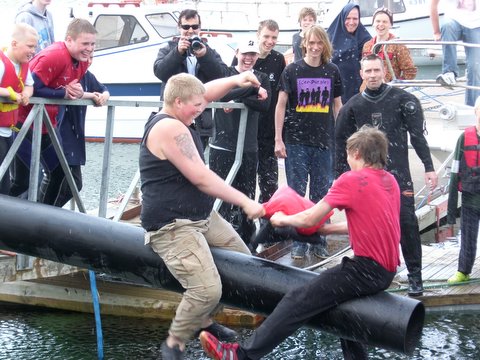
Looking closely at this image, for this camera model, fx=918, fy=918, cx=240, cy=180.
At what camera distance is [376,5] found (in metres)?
26.6

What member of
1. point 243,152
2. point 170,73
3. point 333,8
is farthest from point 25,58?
point 333,8

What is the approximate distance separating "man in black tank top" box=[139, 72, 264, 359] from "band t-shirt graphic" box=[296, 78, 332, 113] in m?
2.98

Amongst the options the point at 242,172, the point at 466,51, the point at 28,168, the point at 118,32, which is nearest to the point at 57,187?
the point at 28,168

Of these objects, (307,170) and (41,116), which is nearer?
(41,116)

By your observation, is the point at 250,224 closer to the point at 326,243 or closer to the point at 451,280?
the point at 326,243

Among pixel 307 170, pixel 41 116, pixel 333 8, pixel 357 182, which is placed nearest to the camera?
pixel 357 182

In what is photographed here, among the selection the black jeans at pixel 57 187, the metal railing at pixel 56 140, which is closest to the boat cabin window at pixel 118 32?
the metal railing at pixel 56 140

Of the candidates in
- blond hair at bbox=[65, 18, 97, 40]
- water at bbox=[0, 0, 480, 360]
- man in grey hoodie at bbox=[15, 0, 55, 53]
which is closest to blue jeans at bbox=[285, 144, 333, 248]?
water at bbox=[0, 0, 480, 360]

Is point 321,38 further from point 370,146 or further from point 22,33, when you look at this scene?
point 370,146

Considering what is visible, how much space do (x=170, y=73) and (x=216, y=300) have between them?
10.3 ft

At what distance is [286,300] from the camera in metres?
5.79

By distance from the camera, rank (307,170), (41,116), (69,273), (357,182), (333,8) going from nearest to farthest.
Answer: (357,182), (41,116), (69,273), (307,170), (333,8)

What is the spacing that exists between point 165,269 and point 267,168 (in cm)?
329

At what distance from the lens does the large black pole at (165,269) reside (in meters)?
5.66
